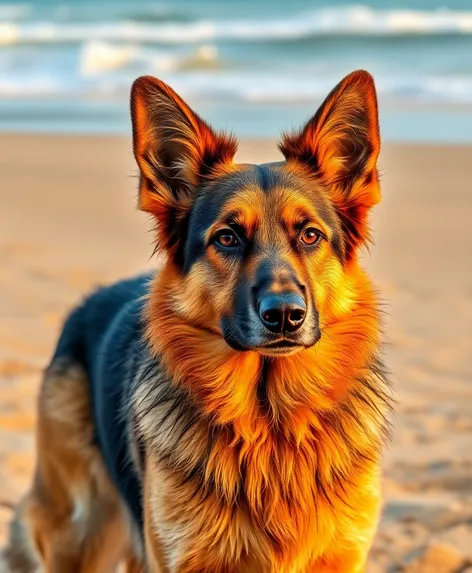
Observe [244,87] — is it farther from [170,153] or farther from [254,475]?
[254,475]

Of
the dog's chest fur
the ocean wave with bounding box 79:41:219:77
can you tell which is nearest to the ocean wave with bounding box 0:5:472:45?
→ the ocean wave with bounding box 79:41:219:77

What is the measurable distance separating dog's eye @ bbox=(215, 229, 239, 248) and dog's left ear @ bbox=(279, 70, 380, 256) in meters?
0.47

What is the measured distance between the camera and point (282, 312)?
9.81 ft

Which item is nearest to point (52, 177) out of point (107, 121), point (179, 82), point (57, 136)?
point (57, 136)

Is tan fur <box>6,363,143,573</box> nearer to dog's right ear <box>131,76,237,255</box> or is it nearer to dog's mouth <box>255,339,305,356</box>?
dog's right ear <box>131,76,237,255</box>

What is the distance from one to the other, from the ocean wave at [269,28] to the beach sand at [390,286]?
10.9m

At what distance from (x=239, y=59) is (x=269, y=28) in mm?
3931

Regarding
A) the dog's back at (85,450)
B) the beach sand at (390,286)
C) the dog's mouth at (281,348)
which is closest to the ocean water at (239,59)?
the beach sand at (390,286)

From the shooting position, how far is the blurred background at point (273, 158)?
5.17 metres

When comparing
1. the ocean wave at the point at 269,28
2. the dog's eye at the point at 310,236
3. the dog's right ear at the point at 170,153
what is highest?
the ocean wave at the point at 269,28

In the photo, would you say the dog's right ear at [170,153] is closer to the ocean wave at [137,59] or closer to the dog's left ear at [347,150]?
the dog's left ear at [347,150]

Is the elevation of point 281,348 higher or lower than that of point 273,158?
lower

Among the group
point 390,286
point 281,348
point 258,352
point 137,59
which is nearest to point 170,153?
point 258,352

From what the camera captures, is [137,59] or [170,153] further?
[137,59]
